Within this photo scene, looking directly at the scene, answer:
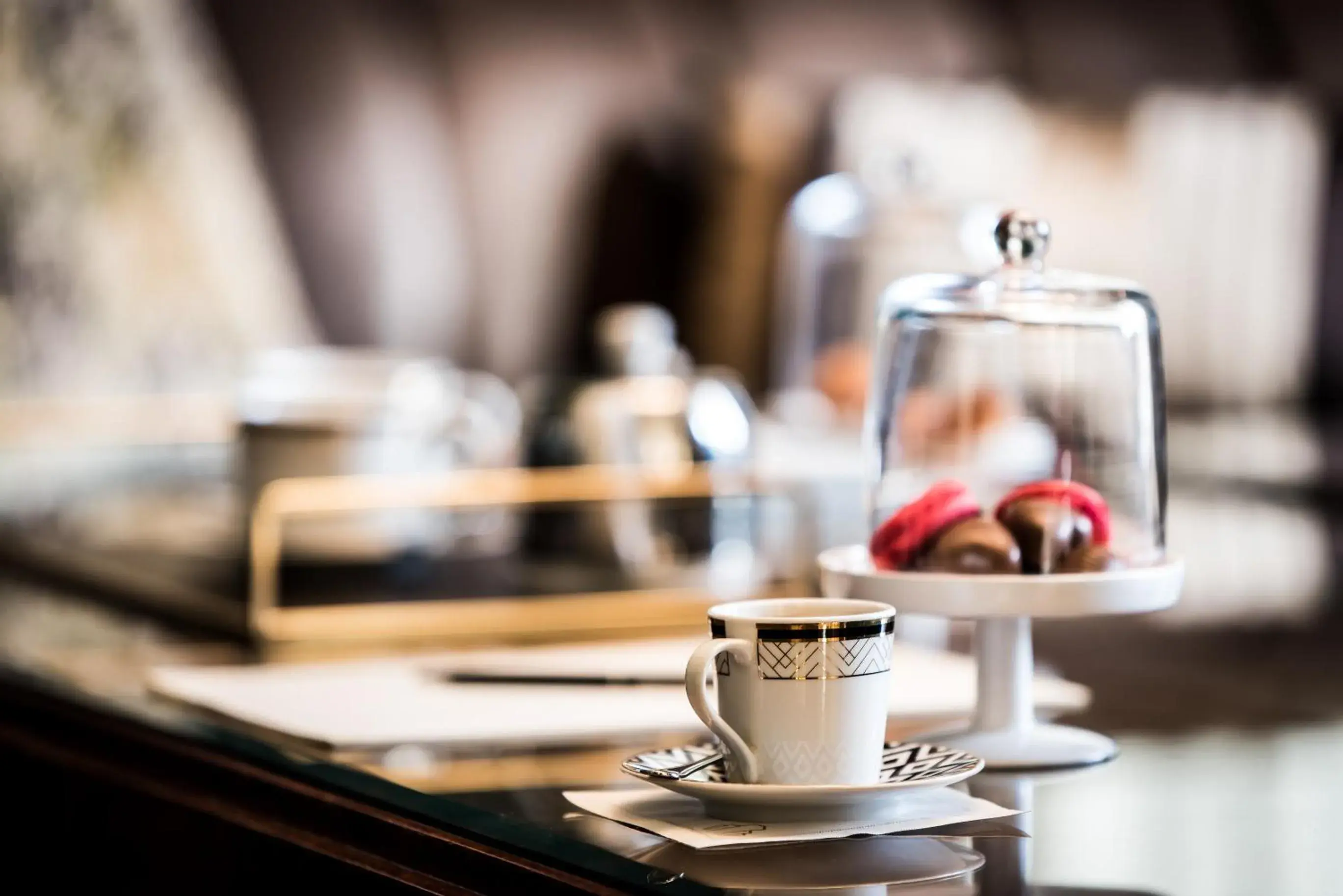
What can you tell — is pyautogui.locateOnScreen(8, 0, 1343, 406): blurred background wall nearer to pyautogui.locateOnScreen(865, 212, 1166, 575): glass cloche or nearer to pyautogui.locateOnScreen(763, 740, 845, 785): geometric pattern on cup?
pyautogui.locateOnScreen(865, 212, 1166, 575): glass cloche

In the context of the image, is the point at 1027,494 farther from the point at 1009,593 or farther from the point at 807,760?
the point at 807,760

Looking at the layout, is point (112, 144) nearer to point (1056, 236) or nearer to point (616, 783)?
point (1056, 236)

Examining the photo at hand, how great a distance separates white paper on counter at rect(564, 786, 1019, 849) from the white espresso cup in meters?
0.02

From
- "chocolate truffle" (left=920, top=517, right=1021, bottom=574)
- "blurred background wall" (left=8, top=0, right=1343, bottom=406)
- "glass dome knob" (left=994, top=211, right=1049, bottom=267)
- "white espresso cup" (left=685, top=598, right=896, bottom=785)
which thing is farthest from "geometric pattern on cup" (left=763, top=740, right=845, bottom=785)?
"blurred background wall" (left=8, top=0, right=1343, bottom=406)

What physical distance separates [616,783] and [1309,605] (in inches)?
24.4

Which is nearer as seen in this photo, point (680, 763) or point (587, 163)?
point (680, 763)

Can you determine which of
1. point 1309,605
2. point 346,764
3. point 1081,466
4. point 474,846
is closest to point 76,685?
point 346,764

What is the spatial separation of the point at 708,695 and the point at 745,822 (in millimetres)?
39

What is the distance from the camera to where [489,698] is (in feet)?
2.51

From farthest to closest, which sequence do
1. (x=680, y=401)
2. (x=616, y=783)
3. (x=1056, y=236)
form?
(x=1056, y=236)
(x=680, y=401)
(x=616, y=783)

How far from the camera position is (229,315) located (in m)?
2.61

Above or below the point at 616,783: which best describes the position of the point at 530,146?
above

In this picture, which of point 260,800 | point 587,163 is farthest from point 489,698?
point 587,163

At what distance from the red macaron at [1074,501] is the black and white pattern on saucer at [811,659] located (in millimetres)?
117
